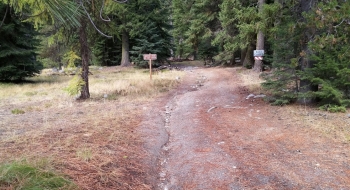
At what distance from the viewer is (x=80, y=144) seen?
4523mm

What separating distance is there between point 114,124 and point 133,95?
4.76 m

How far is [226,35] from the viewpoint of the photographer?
19.5m

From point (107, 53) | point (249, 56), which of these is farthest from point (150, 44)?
point (107, 53)

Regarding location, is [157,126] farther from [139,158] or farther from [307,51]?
[307,51]

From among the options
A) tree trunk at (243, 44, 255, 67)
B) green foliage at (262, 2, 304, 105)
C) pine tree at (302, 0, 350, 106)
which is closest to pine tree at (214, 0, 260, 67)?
tree trunk at (243, 44, 255, 67)

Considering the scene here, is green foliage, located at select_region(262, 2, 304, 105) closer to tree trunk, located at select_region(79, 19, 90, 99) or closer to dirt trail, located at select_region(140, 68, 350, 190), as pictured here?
dirt trail, located at select_region(140, 68, 350, 190)

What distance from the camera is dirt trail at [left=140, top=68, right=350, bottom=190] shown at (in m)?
3.55

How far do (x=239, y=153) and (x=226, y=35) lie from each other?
53.2 ft

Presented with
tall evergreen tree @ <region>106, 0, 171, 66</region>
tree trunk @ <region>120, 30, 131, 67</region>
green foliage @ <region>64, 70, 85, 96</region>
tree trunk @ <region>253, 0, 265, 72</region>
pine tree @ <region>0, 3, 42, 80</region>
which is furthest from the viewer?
tree trunk @ <region>120, 30, 131, 67</region>

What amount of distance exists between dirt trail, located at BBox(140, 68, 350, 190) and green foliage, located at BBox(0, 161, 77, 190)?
122 cm

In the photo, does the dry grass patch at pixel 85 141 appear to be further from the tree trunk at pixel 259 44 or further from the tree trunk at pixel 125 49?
the tree trunk at pixel 125 49

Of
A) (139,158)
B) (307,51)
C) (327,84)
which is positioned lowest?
(139,158)

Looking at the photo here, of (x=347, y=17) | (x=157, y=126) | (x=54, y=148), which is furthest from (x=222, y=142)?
(x=347, y=17)

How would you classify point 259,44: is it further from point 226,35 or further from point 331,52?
point 331,52
